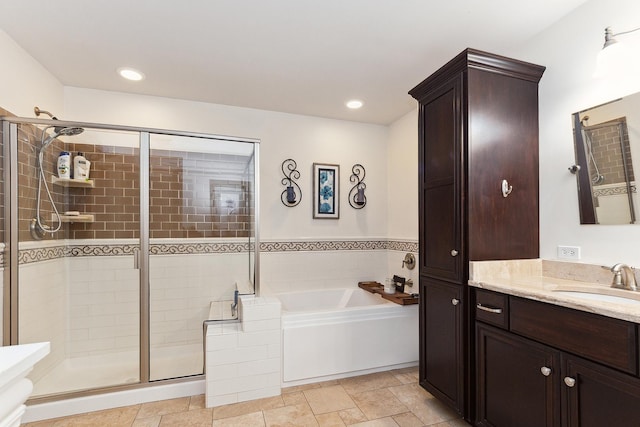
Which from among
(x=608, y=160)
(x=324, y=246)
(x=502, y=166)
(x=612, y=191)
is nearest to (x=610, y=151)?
(x=608, y=160)

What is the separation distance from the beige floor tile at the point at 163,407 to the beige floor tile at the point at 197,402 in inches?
1.0

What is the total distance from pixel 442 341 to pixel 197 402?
174 centimetres

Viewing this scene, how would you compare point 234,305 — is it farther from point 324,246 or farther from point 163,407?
point 324,246

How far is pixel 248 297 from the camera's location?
2504 mm

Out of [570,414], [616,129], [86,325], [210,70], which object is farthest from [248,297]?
[616,129]

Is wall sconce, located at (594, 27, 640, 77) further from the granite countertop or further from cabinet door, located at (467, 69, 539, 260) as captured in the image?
the granite countertop

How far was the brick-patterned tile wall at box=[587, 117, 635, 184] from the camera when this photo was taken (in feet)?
5.23

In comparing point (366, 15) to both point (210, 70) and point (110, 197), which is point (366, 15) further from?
point (110, 197)

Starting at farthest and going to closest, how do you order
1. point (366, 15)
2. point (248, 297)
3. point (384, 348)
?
point (384, 348)
point (248, 297)
point (366, 15)

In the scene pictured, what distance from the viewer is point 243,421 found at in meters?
2.00

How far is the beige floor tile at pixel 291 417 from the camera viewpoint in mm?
1966

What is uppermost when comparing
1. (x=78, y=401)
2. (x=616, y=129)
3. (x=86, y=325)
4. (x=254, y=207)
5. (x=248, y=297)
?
(x=616, y=129)

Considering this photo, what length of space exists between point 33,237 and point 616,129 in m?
3.72

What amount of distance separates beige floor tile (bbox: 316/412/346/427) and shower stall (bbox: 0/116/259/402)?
1.03 m
